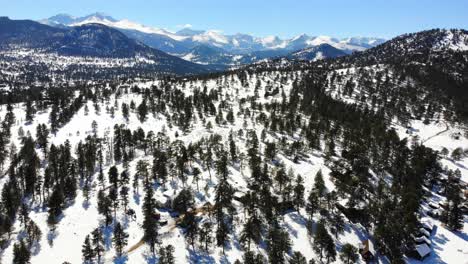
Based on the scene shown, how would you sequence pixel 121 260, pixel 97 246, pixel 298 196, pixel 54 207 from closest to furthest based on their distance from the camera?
pixel 97 246 < pixel 121 260 < pixel 298 196 < pixel 54 207

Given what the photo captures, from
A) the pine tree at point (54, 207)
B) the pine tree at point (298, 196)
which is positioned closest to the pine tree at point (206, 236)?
the pine tree at point (298, 196)

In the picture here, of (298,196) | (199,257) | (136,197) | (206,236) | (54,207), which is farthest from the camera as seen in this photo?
(136,197)

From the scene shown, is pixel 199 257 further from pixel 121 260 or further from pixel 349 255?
pixel 349 255

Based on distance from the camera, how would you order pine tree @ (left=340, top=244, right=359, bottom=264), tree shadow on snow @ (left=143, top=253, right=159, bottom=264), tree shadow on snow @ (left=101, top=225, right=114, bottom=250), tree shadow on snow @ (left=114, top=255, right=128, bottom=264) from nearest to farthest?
pine tree @ (left=340, top=244, right=359, bottom=264) → tree shadow on snow @ (left=114, top=255, right=128, bottom=264) → tree shadow on snow @ (left=143, top=253, right=159, bottom=264) → tree shadow on snow @ (left=101, top=225, right=114, bottom=250)

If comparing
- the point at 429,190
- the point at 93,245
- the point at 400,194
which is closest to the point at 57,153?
the point at 93,245

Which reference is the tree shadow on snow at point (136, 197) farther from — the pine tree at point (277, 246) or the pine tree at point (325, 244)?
the pine tree at point (325, 244)

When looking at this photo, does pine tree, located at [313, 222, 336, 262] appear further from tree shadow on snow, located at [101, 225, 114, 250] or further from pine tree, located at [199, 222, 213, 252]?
tree shadow on snow, located at [101, 225, 114, 250]

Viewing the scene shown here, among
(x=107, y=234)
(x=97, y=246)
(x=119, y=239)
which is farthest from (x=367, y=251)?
(x=107, y=234)

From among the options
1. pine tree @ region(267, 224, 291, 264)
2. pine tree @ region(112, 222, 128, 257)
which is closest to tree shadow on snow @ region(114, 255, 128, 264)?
pine tree @ region(112, 222, 128, 257)
